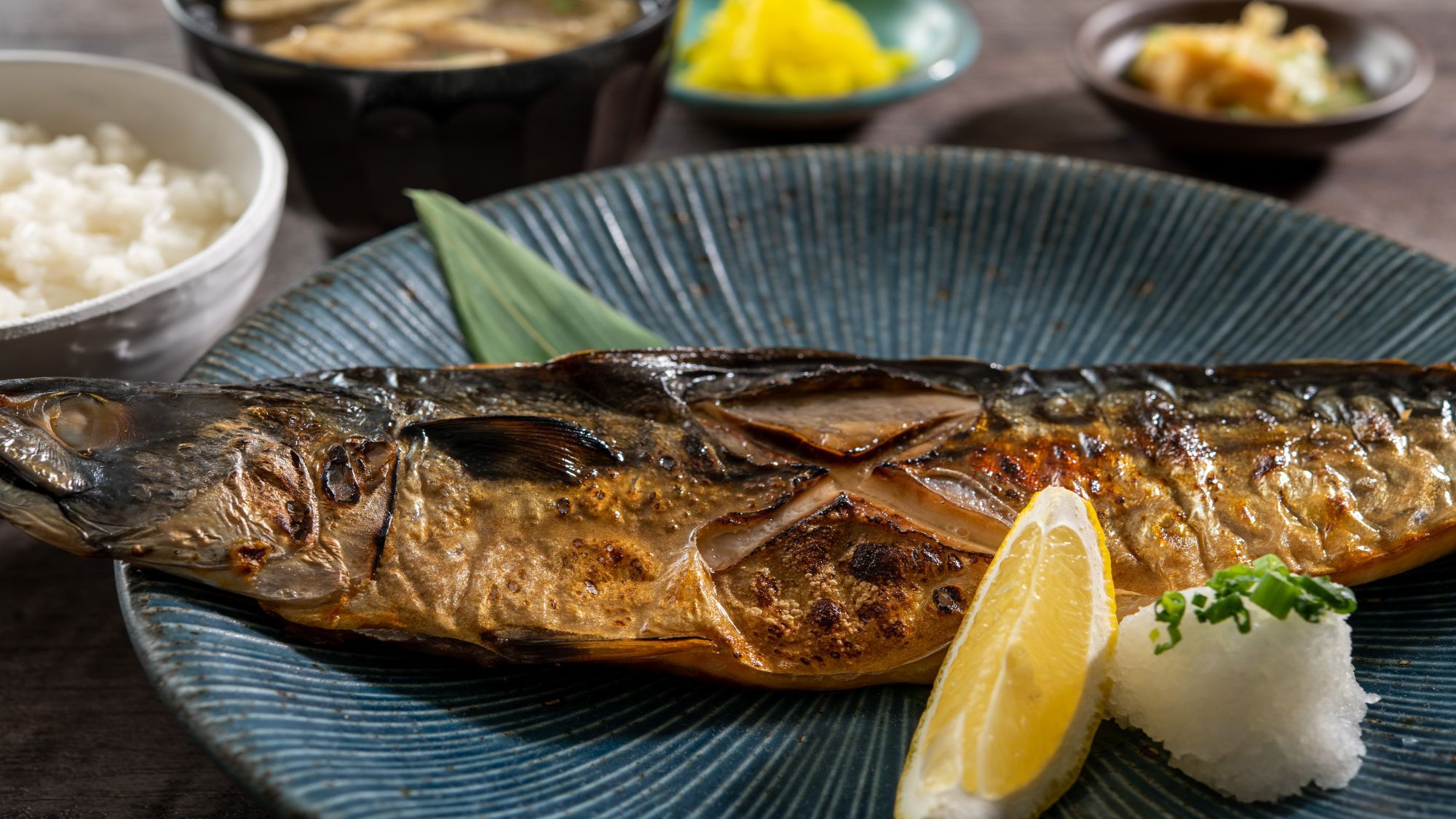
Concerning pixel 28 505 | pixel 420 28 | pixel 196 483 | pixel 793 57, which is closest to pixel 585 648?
pixel 196 483

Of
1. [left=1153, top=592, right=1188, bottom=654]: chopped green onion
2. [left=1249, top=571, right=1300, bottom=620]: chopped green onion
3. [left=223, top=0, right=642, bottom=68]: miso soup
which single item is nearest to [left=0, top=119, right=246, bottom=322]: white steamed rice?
[left=223, top=0, right=642, bottom=68]: miso soup


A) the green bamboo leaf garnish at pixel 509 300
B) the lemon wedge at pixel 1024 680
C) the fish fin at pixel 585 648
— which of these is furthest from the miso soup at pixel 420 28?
the lemon wedge at pixel 1024 680

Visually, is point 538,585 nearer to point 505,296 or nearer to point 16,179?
point 505,296

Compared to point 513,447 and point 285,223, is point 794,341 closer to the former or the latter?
point 513,447

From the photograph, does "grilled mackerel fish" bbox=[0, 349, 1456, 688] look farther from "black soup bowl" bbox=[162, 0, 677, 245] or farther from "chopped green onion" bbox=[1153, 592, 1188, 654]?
"black soup bowl" bbox=[162, 0, 677, 245]

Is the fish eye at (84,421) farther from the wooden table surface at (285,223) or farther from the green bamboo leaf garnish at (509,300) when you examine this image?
the green bamboo leaf garnish at (509,300)
